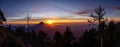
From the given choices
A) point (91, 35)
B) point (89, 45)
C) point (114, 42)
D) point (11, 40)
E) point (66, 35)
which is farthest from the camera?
point (66, 35)

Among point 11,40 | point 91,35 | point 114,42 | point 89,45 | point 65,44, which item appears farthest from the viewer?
point 65,44

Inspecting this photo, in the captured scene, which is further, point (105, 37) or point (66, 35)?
point (66, 35)

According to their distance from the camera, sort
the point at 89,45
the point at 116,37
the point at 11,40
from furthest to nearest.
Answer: the point at 89,45, the point at 116,37, the point at 11,40

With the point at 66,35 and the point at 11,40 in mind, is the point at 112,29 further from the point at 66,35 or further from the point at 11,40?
the point at 11,40

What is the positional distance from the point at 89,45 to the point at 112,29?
9.78 metres

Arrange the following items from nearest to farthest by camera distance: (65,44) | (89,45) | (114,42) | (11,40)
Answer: (11,40) → (114,42) → (89,45) → (65,44)

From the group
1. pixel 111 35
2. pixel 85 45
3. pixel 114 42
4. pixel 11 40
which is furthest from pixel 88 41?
pixel 11 40

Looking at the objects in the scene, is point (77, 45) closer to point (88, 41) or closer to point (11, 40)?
point (88, 41)

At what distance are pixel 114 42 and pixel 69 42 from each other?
2450 centimetres

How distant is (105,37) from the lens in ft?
230

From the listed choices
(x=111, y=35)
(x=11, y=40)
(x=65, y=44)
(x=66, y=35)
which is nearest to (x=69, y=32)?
(x=66, y=35)

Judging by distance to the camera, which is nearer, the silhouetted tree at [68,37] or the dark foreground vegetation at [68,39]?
the dark foreground vegetation at [68,39]

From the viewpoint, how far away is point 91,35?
80188 mm

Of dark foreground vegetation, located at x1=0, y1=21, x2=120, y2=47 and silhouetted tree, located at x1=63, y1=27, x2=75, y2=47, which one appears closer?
dark foreground vegetation, located at x1=0, y1=21, x2=120, y2=47
